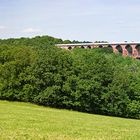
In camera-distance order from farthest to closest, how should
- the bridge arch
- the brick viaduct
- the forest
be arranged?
the bridge arch → the brick viaduct → the forest

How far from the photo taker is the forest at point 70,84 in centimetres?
4753

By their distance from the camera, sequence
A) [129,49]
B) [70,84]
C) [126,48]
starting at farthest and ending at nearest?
[129,49], [126,48], [70,84]

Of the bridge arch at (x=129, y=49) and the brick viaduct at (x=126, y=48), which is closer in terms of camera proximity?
the brick viaduct at (x=126, y=48)

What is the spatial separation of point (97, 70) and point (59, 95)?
6.16 metres

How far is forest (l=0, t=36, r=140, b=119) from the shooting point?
156ft

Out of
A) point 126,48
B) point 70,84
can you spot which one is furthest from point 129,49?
point 70,84

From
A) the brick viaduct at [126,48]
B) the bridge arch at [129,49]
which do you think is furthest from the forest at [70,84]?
the bridge arch at [129,49]

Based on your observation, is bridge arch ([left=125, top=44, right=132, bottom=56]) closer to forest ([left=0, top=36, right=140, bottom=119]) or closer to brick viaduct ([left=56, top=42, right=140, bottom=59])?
brick viaduct ([left=56, top=42, right=140, bottom=59])

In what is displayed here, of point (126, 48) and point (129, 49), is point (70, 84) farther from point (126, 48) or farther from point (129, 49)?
point (129, 49)

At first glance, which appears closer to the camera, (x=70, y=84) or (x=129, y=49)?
(x=70, y=84)

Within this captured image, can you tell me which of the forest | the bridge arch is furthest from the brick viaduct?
the forest

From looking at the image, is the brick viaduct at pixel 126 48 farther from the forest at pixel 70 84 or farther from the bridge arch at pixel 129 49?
the forest at pixel 70 84

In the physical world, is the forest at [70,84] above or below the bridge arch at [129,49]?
below

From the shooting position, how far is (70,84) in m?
48.2
